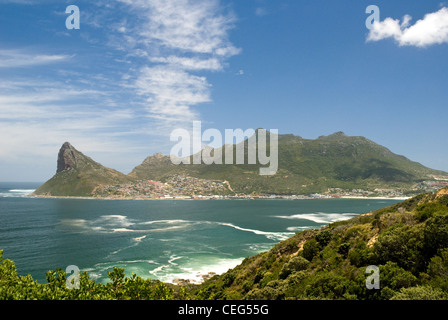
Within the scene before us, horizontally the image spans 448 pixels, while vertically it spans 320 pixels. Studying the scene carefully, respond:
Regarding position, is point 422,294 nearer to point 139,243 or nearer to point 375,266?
point 375,266

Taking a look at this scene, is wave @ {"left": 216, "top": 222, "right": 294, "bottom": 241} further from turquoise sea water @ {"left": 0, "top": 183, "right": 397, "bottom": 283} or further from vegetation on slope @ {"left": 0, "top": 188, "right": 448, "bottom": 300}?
vegetation on slope @ {"left": 0, "top": 188, "right": 448, "bottom": 300}

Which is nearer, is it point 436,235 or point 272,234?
point 436,235

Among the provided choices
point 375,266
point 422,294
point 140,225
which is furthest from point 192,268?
point 140,225

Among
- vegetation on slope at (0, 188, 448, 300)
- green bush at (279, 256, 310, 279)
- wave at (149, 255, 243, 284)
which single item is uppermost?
vegetation on slope at (0, 188, 448, 300)

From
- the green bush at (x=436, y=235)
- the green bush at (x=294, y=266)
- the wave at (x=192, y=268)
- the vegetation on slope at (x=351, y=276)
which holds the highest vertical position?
the green bush at (x=436, y=235)

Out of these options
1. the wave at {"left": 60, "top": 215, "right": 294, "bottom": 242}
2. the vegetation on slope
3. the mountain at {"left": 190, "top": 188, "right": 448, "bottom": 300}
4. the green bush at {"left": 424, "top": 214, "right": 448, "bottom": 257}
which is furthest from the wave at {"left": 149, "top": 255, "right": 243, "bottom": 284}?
the green bush at {"left": 424, "top": 214, "right": 448, "bottom": 257}

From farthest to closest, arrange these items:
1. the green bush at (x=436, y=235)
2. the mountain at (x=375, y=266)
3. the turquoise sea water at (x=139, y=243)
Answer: the turquoise sea water at (x=139, y=243) → the green bush at (x=436, y=235) → the mountain at (x=375, y=266)

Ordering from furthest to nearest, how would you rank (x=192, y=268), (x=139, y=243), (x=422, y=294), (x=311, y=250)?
(x=139, y=243), (x=192, y=268), (x=311, y=250), (x=422, y=294)

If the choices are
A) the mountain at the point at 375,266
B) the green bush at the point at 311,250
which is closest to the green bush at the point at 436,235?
the mountain at the point at 375,266

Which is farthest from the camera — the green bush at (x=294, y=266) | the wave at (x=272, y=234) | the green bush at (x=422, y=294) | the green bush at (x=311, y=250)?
the wave at (x=272, y=234)

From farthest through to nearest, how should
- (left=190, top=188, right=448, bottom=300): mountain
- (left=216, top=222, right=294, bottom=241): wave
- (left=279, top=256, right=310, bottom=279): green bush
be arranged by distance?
(left=216, top=222, right=294, bottom=241): wave, (left=279, top=256, right=310, bottom=279): green bush, (left=190, top=188, right=448, bottom=300): mountain

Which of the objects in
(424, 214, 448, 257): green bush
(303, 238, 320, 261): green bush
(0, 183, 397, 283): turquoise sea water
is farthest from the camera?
(0, 183, 397, 283): turquoise sea water

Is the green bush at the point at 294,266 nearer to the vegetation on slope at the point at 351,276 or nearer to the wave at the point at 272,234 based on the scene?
the vegetation on slope at the point at 351,276
